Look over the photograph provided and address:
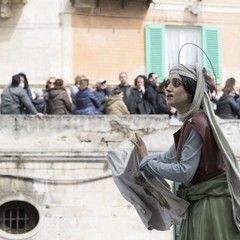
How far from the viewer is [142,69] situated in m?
18.6

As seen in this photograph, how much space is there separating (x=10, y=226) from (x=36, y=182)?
3.38 feet

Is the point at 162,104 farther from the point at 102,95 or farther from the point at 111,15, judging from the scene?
the point at 111,15

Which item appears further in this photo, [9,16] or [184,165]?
[9,16]

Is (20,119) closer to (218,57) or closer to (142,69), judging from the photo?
(142,69)

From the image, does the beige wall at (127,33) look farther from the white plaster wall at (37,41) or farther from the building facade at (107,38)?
the white plaster wall at (37,41)

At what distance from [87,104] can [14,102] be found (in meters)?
1.39

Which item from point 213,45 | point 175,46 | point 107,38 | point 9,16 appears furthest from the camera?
point 213,45

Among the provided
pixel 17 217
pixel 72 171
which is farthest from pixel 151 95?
pixel 17 217

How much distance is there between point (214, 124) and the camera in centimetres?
410

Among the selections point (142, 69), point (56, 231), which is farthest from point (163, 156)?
point (142, 69)

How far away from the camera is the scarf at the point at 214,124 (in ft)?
13.1

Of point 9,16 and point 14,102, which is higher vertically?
point 9,16

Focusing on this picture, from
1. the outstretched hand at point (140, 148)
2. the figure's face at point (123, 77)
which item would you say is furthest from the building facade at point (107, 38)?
the outstretched hand at point (140, 148)

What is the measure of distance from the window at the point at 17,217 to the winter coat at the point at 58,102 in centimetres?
192
